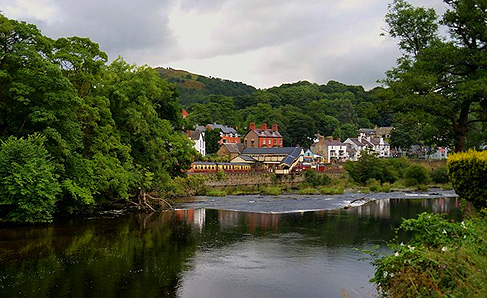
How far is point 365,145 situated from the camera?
113500 mm

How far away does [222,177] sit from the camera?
60.9 m

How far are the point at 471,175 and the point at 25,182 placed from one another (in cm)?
1942

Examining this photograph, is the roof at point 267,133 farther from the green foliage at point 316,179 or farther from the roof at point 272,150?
the green foliage at point 316,179

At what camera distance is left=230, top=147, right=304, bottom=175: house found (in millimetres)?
74312

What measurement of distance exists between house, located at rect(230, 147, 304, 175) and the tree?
5340 cm

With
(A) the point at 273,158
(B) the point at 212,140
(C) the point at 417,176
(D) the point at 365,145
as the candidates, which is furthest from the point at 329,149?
(C) the point at 417,176

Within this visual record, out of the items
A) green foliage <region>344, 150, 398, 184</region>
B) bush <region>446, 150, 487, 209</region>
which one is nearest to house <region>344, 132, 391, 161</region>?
green foliage <region>344, 150, 398, 184</region>

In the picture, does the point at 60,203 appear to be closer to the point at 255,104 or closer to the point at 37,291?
the point at 37,291

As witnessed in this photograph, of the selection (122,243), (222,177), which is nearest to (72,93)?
(122,243)

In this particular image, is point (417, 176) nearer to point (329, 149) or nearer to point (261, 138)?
point (261, 138)

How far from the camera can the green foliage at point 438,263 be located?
269 inches

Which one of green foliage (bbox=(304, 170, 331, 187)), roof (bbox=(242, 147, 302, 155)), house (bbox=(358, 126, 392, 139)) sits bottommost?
green foliage (bbox=(304, 170, 331, 187))

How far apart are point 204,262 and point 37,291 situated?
5.71 meters

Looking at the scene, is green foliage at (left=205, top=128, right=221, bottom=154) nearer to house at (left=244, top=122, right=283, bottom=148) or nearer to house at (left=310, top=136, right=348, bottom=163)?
house at (left=244, top=122, right=283, bottom=148)
